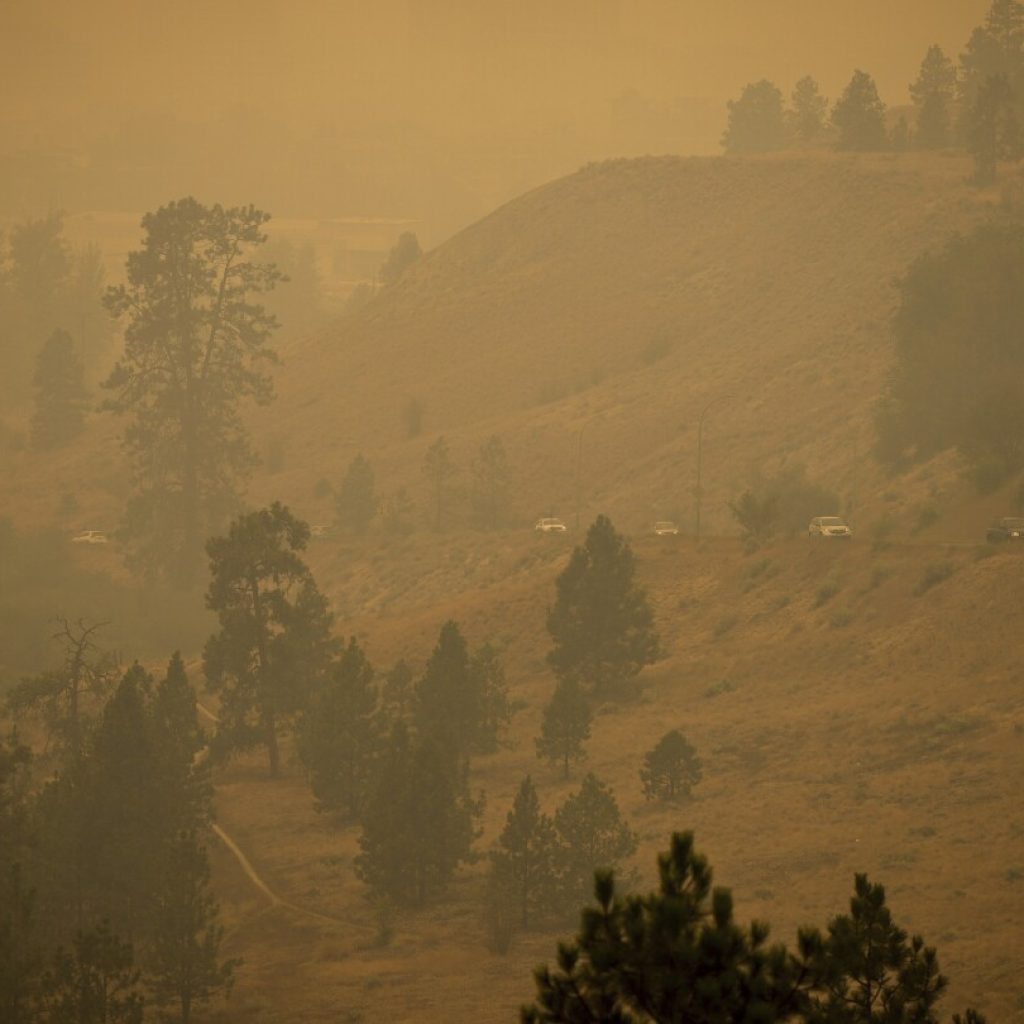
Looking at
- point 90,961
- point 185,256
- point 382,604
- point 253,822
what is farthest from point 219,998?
point 185,256

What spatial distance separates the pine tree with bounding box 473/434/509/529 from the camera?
90.9 metres

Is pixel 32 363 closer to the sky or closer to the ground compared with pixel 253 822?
closer to the sky

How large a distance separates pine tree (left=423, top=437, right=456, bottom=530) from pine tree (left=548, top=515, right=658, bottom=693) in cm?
3807

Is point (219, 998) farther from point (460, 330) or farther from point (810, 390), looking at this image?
point (460, 330)

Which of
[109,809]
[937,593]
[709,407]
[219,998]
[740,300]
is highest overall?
[740,300]

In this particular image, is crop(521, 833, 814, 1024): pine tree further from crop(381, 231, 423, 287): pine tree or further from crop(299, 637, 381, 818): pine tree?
crop(381, 231, 423, 287): pine tree

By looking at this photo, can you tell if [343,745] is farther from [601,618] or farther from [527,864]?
[601,618]

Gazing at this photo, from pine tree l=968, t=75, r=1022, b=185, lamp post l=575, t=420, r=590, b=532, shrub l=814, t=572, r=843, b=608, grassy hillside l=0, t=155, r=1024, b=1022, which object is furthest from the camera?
pine tree l=968, t=75, r=1022, b=185

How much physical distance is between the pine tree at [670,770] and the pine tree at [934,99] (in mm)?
95008

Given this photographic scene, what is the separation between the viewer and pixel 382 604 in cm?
7906

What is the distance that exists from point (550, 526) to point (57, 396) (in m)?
51.8

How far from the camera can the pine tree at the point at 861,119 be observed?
128m

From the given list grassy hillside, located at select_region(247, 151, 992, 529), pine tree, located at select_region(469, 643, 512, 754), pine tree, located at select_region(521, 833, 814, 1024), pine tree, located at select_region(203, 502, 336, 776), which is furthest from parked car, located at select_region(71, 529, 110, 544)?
pine tree, located at select_region(521, 833, 814, 1024)

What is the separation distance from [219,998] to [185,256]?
2422 inches
